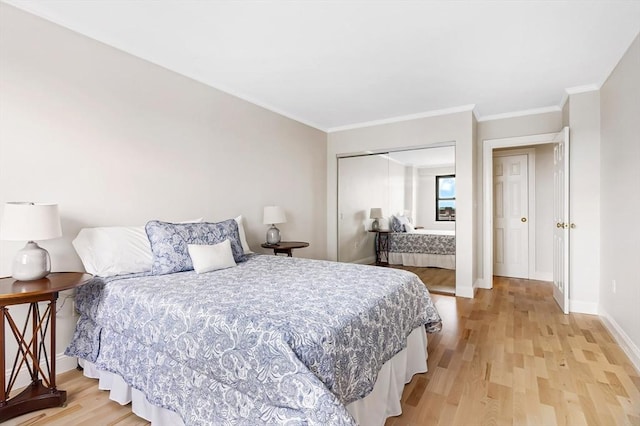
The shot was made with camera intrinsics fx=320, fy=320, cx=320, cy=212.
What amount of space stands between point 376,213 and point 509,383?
3092 millimetres

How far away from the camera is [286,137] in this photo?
4441mm

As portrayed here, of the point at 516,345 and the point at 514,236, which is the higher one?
the point at 514,236

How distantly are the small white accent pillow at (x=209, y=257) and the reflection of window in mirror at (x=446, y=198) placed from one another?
308 centimetres

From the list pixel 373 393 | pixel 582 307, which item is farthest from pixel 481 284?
pixel 373 393

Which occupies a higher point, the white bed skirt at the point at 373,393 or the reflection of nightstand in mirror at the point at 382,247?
the reflection of nightstand in mirror at the point at 382,247

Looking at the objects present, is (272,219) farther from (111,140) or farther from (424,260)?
(424,260)

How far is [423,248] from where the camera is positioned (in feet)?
15.6

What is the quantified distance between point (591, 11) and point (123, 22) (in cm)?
329

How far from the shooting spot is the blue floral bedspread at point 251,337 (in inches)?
48.8

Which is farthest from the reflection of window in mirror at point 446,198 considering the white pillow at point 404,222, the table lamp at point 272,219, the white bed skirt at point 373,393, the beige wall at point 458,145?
the white bed skirt at point 373,393

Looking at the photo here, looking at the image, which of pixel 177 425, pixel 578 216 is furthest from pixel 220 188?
pixel 578 216

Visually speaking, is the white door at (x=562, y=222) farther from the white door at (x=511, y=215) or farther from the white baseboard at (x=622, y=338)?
the white door at (x=511, y=215)

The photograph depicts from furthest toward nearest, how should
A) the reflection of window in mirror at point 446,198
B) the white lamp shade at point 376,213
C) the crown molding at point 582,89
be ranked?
the white lamp shade at point 376,213 → the reflection of window in mirror at point 446,198 → the crown molding at point 582,89

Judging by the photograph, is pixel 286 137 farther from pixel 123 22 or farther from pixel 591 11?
pixel 591 11
